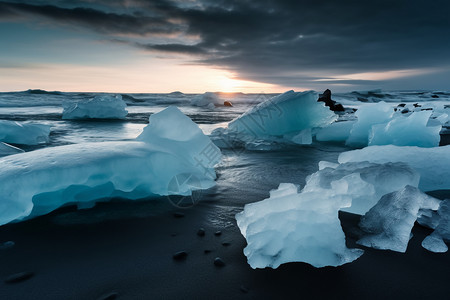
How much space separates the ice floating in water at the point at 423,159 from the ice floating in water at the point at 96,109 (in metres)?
7.56

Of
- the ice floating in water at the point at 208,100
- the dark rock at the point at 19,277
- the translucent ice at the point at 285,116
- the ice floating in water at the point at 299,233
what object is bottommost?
the dark rock at the point at 19,277

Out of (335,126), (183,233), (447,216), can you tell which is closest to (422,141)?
(335,126)

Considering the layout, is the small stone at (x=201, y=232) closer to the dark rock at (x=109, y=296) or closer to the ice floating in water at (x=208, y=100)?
the dark rock at (x=109, y=296)

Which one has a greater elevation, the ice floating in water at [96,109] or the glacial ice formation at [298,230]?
the ice floating in water at [96,109]

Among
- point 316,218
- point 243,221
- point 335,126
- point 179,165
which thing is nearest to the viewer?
point 316,218

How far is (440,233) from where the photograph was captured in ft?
4.89

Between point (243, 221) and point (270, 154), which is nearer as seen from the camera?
point (243, 221)

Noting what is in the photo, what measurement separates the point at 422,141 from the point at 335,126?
62.1 inches

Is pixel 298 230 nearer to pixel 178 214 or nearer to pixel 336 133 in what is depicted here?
pixel 178 214

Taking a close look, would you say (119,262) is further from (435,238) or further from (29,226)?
(435,238)

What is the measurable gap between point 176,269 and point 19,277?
678 millimetres

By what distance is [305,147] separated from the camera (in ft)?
15.0

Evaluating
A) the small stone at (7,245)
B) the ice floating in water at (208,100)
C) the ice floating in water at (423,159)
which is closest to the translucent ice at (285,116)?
→ the ice floating in water at (423,159)

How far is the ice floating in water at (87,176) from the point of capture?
5.57 feet
